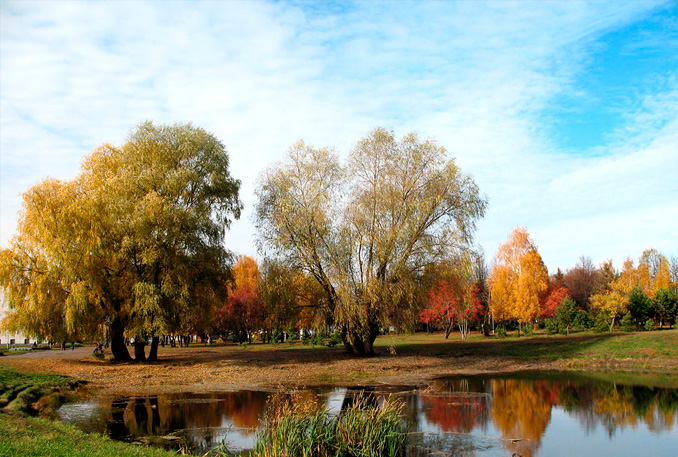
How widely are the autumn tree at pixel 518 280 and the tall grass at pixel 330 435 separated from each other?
155 ft

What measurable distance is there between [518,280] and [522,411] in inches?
1589

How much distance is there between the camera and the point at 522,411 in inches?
651

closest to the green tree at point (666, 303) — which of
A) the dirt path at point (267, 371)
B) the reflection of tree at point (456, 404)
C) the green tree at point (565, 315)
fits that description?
the green tree at point (565, 315)

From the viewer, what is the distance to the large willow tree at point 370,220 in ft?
98.7

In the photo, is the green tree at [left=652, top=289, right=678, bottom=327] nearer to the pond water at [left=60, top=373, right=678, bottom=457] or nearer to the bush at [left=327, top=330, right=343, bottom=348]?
the bush at [left=327, top=330, right=343, bottom=348]

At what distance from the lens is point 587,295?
85.2 metres

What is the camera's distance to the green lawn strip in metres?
8.70

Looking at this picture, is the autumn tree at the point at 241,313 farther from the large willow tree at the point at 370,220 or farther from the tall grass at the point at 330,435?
the tall grass at the point at 330,435

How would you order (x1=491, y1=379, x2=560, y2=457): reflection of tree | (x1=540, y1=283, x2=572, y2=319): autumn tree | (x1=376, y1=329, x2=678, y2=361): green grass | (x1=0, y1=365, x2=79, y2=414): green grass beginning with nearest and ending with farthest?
1. (x1=491, y1=379, x2=560, y2=457): reflection of tree
2. (x1=0, y1=365, x2=79, y2=414): green grass
3. (x1=376, y1=329, x2=678, y2=361): green grass
4. (x1=540, y1=283, x2=572, y2=319): autumn tree

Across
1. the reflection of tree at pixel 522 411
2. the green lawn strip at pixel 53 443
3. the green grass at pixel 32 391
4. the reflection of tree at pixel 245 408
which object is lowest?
the reflection of tree at pixel 522 411

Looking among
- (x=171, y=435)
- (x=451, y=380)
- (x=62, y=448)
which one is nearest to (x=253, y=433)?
(x=171, y=435)

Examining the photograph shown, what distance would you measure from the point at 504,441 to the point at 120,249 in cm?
2356

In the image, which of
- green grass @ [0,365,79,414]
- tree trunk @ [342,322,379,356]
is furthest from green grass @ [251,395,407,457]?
tree trunk @ [342,322,379,356]

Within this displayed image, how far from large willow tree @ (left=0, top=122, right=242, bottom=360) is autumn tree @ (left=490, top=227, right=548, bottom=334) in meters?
33.6
